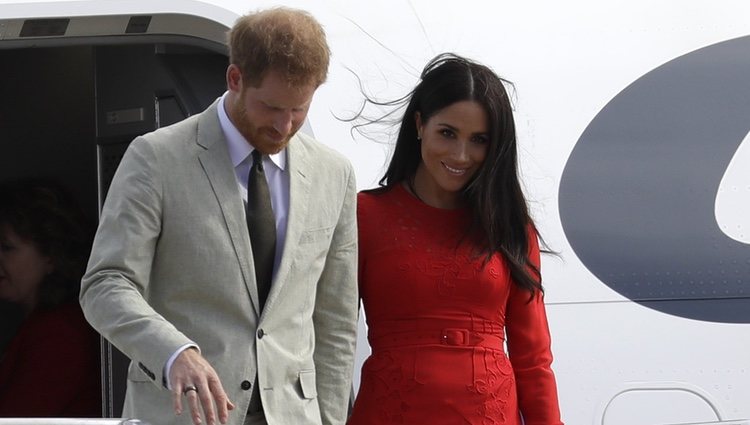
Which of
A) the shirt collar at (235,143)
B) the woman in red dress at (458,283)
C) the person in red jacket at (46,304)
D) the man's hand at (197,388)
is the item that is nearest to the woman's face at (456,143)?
the woman in red dress at (458,283)

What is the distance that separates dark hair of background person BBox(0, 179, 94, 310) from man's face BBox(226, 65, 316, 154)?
1.75 meters

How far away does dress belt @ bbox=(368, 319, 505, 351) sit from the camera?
8.69 feet

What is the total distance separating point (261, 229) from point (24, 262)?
186 centimetres

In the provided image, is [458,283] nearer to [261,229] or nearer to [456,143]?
[456,143]

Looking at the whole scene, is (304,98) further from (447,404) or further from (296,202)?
(447,404)

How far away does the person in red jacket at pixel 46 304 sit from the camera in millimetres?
3691

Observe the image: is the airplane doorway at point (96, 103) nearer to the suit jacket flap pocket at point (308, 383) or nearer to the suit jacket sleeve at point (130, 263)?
the suit jacket sleeve at point (130, 263)

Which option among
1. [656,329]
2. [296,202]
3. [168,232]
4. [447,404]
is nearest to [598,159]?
[656,329]

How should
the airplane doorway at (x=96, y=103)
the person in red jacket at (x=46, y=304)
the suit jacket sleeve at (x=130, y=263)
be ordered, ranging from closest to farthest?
the suit jacket sleeve at (x=130, y=263) → the airplane doorway at (x=96, y=103) → the person in red jacket at (x=46, y=304)

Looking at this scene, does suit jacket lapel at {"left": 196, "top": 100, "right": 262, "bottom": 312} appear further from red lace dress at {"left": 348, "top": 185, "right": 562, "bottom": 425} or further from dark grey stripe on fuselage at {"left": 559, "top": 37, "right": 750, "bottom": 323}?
dark grey stripe on fuselage at {"left": 559, "top": 37, "right": 750, "bottom": 323}

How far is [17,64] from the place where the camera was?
14.9 ft

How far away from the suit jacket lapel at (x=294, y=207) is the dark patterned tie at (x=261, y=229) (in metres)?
0.03

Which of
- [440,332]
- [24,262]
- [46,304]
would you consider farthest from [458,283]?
[24,262]

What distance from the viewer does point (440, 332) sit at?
2648 mm
